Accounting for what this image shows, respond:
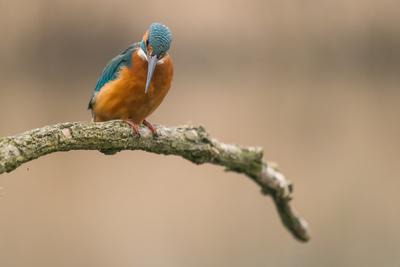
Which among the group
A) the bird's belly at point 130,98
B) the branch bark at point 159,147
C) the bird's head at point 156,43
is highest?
the bird's head at point 156,43

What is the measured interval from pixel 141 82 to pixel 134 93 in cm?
4

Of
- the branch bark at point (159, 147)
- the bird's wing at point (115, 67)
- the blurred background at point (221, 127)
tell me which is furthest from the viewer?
the blurred background at point (221, 127)

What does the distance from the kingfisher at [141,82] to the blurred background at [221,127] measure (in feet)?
8.40

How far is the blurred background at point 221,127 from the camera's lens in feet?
17.7

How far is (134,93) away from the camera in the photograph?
2.65 metres

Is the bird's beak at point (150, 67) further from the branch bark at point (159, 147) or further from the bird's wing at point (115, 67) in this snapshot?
the branch bark at point (159, 147)

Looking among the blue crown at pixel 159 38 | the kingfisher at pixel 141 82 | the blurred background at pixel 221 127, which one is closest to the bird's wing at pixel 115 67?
the kingfisher at pixel 141 82

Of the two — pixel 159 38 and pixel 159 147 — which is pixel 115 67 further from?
pixel 159 147

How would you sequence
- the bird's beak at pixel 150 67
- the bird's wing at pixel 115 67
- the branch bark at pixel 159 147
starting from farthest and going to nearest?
the bird's wing at pixel 115 67, the bird's beak at pixel 150 67, the branch bark at pixel 159 147

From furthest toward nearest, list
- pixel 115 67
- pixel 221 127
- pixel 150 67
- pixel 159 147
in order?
pixel 221 127, pixel 115 67, pixel 150 67, pixel 159 147

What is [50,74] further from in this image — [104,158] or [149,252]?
[149,252]

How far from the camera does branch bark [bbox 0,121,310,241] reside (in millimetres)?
1876

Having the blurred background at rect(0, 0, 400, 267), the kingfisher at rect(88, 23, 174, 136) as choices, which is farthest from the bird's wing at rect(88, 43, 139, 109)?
the blurred background at rect(0, 0, 400, 267)

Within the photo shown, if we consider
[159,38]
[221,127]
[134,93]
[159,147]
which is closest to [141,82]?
[134,93]
